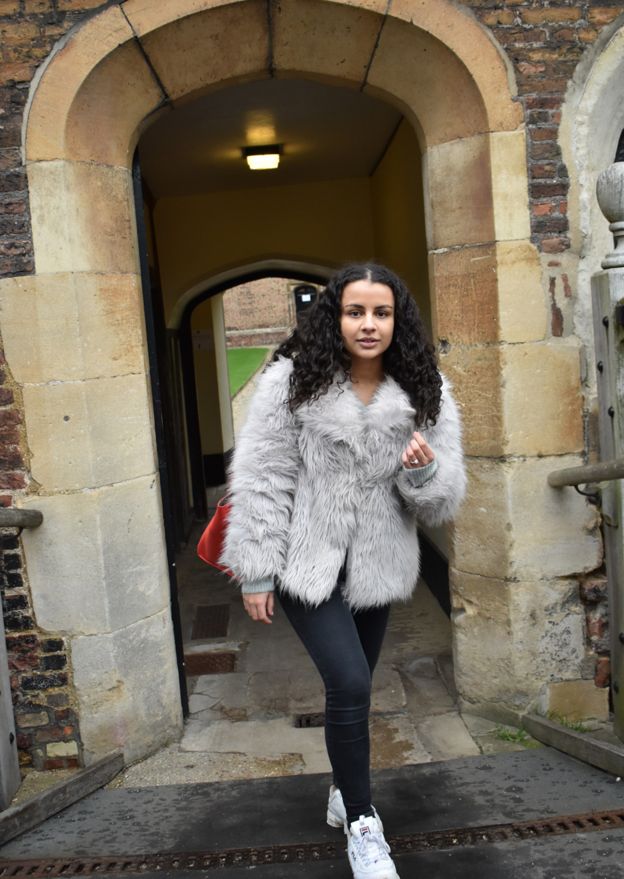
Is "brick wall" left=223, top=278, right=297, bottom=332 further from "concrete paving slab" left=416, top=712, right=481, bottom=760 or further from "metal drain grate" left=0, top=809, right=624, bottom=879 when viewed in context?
"metal drain grate" left=0, top=809, right=624, bottom=879

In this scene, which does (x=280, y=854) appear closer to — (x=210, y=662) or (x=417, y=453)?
(x=417, y=453)

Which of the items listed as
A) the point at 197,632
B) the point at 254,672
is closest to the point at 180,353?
the point at 197,632

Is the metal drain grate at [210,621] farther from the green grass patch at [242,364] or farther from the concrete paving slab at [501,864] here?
the green grass patch at [242,364]

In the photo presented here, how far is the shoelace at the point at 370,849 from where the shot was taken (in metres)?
2.71

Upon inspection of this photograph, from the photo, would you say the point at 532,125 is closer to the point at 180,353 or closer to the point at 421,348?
the point at 421,348

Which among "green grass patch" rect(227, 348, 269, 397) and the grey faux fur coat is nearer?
the grey faux fur coat

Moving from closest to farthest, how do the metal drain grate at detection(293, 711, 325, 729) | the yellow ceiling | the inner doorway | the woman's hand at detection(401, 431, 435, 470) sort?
the woman's hand at detection(401, 431, 435, 470)
the metal drain grate at detection(293, 711, 325, 729)
the inner doorway
the yellow ceiling

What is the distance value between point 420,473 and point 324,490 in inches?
11.4

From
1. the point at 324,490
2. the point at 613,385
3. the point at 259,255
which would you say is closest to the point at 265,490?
the point at 324,490

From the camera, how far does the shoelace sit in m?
2.71

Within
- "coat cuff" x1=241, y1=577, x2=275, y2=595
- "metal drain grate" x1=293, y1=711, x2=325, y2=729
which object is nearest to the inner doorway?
"metal drain grate" x1=293, y1=711, x2=325, y2=729

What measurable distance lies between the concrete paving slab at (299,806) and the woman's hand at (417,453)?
127cm

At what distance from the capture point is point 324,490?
2.77 m

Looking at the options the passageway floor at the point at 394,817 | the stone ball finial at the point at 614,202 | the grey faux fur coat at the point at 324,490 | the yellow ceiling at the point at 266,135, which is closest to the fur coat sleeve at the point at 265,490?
the grey faux fur coat at the point at 324,490
